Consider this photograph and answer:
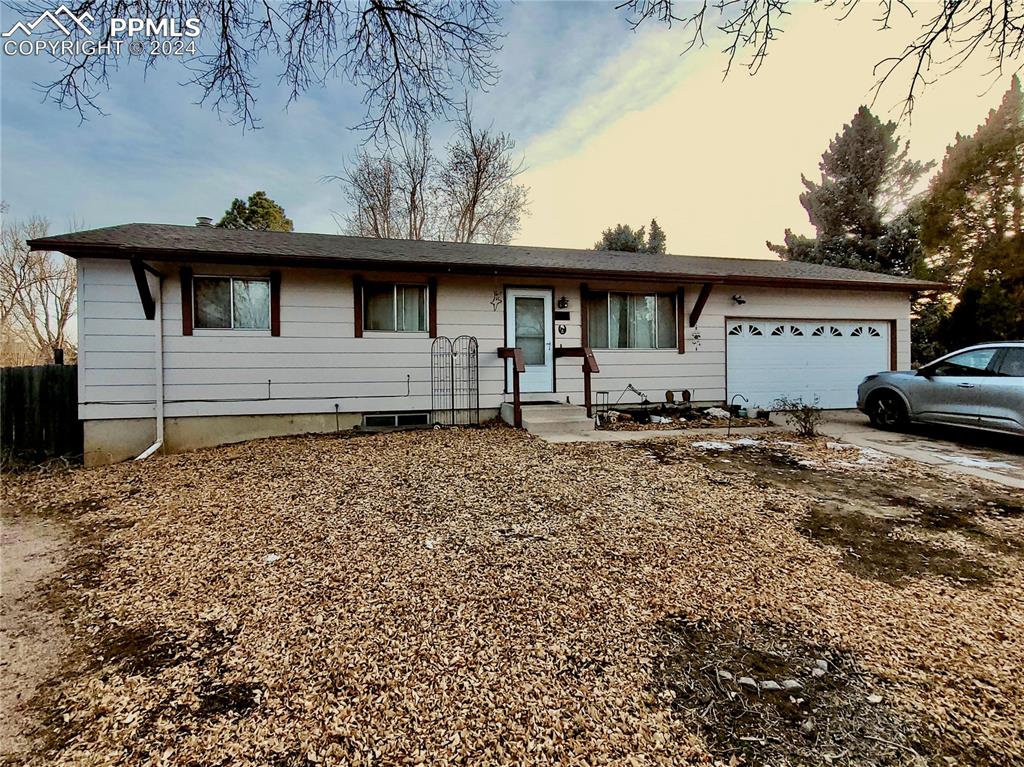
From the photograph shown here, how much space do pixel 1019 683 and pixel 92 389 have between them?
893cm

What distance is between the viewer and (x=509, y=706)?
1692mm

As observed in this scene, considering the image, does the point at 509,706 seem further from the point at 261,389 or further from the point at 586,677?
the point at 261,389

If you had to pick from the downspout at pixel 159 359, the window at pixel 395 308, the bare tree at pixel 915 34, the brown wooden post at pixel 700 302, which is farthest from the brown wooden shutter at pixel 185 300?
the brown wooden post at pixel 700 302

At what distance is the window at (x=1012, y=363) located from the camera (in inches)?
224

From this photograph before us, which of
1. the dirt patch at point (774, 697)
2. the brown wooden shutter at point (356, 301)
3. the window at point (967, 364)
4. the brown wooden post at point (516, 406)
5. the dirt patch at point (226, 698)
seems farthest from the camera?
the brown wooden shutter at point (356, 301)

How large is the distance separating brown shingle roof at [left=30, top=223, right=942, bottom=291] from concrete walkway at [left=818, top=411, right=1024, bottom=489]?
2870mm

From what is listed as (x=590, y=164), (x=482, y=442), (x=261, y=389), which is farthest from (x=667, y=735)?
(x=590, y=164)

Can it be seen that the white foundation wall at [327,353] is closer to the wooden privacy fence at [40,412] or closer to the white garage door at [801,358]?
the white garage door at [801,358]

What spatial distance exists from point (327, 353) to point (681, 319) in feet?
20.2

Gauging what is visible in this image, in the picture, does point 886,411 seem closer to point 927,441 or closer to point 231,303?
point 927,441

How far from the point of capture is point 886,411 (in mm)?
7215

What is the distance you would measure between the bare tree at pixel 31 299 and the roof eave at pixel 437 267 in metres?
9.49

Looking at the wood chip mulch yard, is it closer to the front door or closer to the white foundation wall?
the white foundation wall

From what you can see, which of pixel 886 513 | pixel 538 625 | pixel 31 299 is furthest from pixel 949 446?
pixel 31 299
